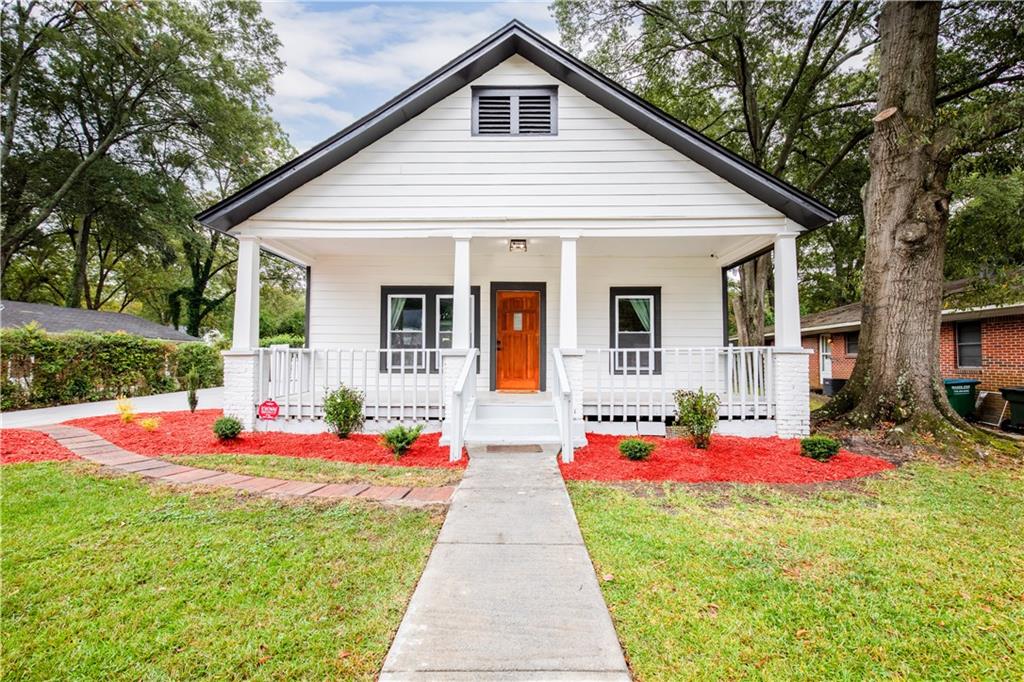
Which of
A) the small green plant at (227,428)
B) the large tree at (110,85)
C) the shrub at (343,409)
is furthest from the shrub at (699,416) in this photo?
the large tree at (110,85)

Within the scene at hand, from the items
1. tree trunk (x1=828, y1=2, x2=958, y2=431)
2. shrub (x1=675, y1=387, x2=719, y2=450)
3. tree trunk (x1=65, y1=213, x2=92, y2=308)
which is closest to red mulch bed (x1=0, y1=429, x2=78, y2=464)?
shrub (x1=675, y1=387, x2=719, y2=450)

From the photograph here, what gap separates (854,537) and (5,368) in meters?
14.7

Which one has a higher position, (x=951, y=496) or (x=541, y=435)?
(x=541, y=435)

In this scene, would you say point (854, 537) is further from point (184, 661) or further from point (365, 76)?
point (365, 76)

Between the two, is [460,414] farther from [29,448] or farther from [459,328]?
[29,448]

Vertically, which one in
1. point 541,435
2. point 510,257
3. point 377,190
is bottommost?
point 541,435

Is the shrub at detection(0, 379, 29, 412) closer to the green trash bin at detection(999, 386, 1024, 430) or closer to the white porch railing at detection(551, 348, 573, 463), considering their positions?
the white porch railing at detection(551, 348, 573, 463)

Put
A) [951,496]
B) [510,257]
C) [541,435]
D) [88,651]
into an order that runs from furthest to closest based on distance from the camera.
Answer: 1. [510,257]
2. [541,435]
3. [951,496]
4. [88,651]

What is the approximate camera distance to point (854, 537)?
11.2 feet

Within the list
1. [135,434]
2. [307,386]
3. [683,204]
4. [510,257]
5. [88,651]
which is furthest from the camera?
[510,257]

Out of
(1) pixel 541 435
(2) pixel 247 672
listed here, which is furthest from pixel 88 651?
(1) pixel 541 435

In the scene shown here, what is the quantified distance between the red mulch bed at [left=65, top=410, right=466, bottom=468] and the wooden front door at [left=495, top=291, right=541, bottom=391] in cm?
268

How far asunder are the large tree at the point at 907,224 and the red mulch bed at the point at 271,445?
21.7 feet

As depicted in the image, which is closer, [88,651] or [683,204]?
[88,651]
